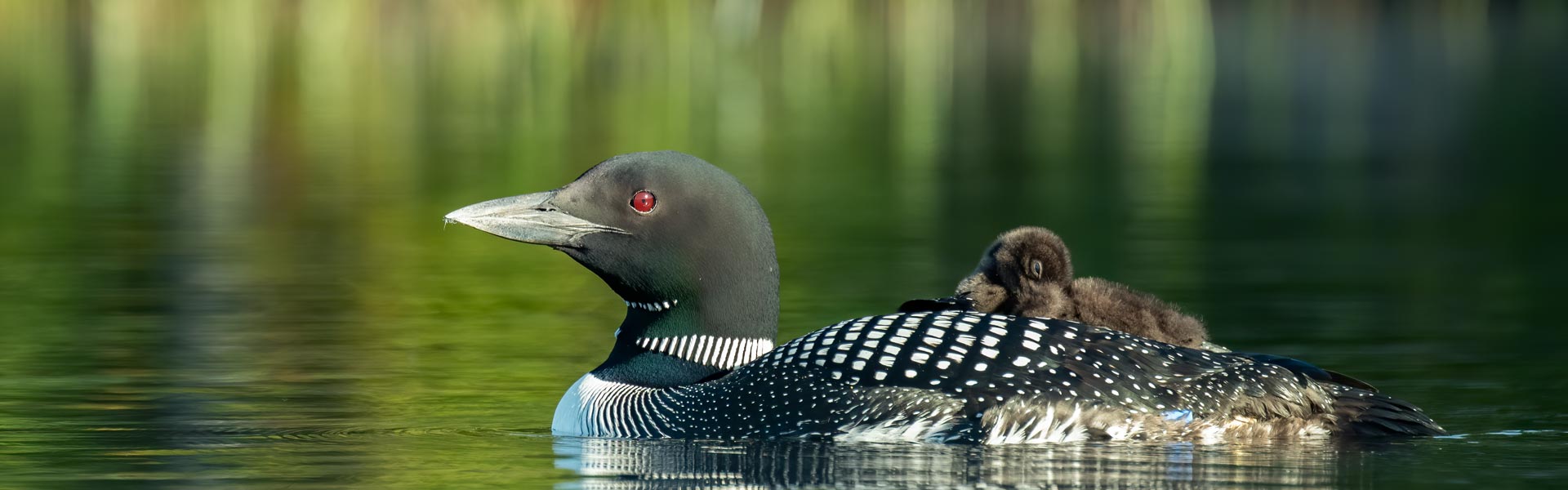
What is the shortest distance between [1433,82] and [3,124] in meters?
15.6

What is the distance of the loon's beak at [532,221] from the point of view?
609cm

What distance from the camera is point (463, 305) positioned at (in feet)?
30.7

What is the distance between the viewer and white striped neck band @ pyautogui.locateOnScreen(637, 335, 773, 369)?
630cm

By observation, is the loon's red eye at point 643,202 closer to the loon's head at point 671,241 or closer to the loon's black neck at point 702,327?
the loon's head at point 671,241

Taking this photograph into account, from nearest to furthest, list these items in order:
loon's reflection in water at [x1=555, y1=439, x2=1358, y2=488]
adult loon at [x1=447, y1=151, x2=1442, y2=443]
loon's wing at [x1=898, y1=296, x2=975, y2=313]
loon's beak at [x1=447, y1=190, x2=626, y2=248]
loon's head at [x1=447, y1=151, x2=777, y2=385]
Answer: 1. loon's reflection in water at [x1=555, y1=439, x2=1358, y2=488]
2. adult loon at [x1=447, y1=151, x2=1442, y2=443]
3. loon's beak at [x1=447, y1=190, x2=626, y2=248]
4. loon's head at [x1=447, y1=151, x2=777, y2=385]
5. loon's wing at [x1=898, y1=296, x2=975, y2=313]

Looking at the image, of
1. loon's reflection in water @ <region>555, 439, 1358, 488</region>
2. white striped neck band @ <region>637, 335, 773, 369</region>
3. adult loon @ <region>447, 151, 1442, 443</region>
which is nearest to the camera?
loon's reflection in water @ <region>555, 439, 1358, 488</region>

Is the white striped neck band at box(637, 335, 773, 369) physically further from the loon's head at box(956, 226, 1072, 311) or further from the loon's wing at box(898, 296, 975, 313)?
the loon's head at box(956, 226, 1072, 311)

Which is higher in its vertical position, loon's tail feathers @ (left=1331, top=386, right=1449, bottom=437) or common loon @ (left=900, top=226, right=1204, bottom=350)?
common loon @ (left=900, top=226, right=1204, bottom=350)

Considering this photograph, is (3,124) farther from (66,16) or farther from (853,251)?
(66,16)

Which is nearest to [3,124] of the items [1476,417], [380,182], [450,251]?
[380,182]

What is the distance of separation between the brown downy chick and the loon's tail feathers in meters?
0.68

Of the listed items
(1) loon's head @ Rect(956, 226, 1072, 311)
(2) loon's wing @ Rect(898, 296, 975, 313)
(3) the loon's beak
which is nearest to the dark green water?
(3) the loon's beak

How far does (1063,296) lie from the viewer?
21.6 feet

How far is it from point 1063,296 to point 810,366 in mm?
1032
